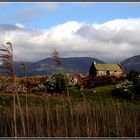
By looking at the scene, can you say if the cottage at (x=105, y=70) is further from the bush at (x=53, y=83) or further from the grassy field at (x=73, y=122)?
the grassy field at (x=73, y=122)

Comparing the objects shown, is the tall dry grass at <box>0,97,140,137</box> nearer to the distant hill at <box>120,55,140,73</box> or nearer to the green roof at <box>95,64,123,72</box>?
the distant hill at <box>120,55,140,73</box>

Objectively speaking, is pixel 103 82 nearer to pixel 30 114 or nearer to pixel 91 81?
pixel 91 81

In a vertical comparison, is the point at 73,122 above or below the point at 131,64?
below

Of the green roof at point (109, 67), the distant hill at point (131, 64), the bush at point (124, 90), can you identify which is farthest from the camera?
the green roof at point (109, 67)

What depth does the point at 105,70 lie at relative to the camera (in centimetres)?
1211

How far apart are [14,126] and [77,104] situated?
0.98 m

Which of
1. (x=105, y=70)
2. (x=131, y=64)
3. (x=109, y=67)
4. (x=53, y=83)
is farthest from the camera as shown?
(x=109, y=67)

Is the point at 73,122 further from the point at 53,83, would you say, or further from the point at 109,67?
the point at 109,67

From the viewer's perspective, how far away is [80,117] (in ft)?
16.8

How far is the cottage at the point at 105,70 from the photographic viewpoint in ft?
39.4

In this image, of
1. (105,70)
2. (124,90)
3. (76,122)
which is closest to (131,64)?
(124,90)

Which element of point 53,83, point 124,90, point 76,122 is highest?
point 53,83

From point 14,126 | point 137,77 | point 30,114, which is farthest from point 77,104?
point 137,77

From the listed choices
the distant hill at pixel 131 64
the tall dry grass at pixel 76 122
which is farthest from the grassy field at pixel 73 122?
the distant hill at pixel 131 64
